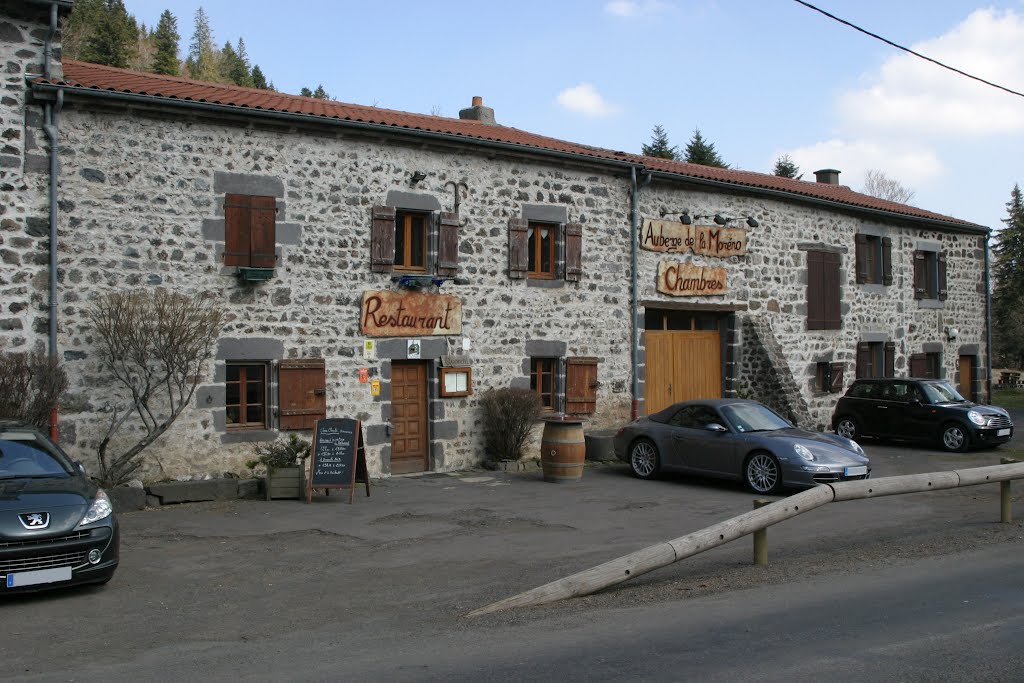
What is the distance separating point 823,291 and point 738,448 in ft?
30.9

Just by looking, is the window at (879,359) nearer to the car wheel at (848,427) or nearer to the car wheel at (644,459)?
the car wheel at (848,427)

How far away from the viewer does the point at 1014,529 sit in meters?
9.55

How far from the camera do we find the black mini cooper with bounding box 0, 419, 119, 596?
6766mm

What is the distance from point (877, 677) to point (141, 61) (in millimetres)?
53911

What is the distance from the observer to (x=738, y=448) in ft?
41.0

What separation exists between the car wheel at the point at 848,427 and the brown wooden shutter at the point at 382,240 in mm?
10611

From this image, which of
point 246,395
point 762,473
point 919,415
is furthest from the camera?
point 919,415

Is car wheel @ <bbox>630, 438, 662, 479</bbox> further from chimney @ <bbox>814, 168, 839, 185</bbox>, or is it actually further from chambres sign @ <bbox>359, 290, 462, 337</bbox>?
chimney @ <bbox>814, 168, 839, 185</bbox>

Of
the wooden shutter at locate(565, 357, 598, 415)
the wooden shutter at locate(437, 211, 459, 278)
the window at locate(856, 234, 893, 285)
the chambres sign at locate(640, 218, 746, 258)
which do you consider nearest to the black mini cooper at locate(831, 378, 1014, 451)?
the chambres sign at locate(640, 218, 746, 258)

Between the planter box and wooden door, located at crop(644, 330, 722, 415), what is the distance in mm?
7776

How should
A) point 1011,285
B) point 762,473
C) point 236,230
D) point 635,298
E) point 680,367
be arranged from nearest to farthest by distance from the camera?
point 762,473 < point 236,230 < point 635,298 < point 680,367 < point 1011,285

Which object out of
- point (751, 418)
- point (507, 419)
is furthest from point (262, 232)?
point (751, 418)

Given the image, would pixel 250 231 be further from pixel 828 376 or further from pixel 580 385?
pixel 828 376

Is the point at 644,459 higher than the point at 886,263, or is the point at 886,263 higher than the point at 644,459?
Answer: the point at 886,263
